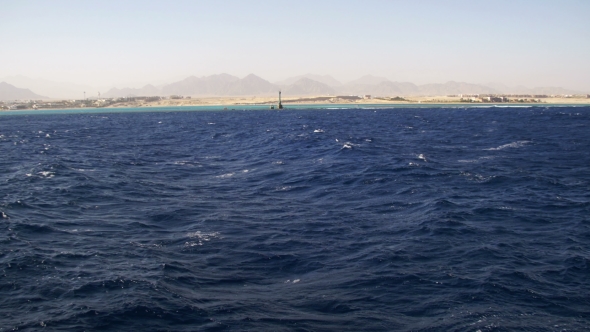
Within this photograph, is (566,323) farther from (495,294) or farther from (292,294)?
(292,294)

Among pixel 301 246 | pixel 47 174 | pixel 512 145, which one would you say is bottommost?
pixel 301 246

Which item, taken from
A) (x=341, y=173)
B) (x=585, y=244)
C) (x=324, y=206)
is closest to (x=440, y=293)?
(x=585, y=244)

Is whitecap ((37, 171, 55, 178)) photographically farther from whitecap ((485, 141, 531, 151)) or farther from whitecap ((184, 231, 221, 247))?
whitecap ((485, 141, 531, 151))

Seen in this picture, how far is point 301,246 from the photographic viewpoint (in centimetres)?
1759

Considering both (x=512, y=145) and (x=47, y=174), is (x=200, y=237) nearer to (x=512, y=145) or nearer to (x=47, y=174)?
(x=47, y=174)

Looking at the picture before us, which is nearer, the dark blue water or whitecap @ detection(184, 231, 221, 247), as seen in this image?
the dark blue water

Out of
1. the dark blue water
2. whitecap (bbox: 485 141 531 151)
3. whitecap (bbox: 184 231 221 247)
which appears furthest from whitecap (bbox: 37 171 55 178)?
whitecap (bbox: 485 141 531 151)

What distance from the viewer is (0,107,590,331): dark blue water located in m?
12.2

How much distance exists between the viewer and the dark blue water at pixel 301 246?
12.2 meters

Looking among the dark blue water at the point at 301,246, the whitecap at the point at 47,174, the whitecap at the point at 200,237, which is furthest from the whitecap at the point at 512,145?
the whitecap at the point at 47,174

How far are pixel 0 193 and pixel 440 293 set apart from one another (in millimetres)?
24418

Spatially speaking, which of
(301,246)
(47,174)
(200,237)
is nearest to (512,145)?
(301,246)

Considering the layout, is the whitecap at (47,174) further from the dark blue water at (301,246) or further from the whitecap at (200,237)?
the whitecap at (200,237)

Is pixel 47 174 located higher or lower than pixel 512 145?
lower
